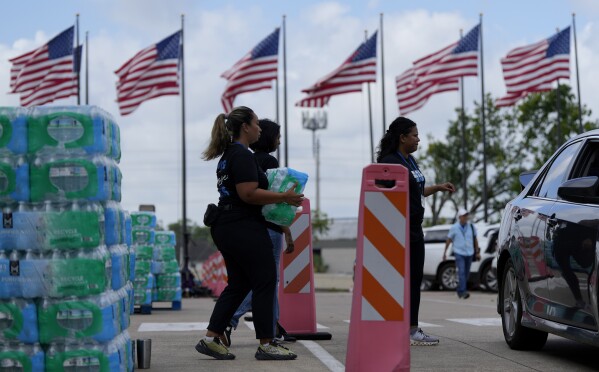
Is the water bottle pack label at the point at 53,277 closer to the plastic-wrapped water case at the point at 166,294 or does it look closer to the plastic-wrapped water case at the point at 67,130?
the plastic-wrapped water case at the point at 67,130

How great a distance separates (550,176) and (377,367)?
2758mm

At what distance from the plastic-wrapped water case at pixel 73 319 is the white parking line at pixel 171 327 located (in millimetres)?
6272

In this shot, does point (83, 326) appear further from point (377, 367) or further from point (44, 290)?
point (377, 367)

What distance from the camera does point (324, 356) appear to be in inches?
387

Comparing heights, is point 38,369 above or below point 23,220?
below

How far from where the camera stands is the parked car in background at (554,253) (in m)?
8.17

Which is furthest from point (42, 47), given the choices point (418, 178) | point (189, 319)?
point (418, 178)

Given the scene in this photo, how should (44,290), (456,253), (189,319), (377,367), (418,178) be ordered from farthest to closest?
(456,253) < (189,319) < (418,178) < (377,367) < (44,290)

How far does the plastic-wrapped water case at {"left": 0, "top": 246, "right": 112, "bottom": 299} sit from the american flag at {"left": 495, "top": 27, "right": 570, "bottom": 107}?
106ft

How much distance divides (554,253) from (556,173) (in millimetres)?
1071

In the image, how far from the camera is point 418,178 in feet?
35.5

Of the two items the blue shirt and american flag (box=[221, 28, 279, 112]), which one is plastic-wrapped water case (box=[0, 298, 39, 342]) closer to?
the blue shirt

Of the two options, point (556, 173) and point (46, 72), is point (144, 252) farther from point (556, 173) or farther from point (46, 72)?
point (46, 72)

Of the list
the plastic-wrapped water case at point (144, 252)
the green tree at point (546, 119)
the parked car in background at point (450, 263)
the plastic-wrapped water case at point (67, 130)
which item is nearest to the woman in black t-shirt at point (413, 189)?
the plastic-wrapped water case at point (67, 130)
